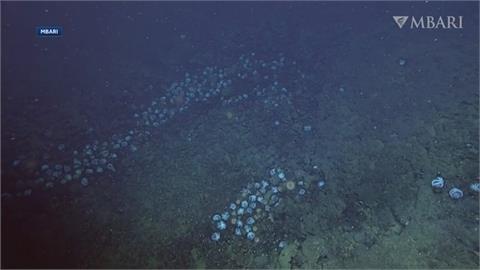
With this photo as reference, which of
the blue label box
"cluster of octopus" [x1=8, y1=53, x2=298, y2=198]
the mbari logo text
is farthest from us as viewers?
the blue label box

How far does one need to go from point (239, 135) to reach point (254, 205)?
1.41 metres

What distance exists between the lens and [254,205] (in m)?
5.34

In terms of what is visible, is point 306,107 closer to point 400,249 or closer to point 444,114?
point 444,114

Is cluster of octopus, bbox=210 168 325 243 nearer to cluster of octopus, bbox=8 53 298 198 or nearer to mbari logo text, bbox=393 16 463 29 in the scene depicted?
cluster of octopus, bbox=8 53 298 198

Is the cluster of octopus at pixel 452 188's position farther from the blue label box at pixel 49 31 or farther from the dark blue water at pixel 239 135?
the blue label box at pixel 49 31

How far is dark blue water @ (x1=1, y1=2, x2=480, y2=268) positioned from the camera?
4.94m

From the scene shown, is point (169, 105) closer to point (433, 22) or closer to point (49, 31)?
point (49, 31)

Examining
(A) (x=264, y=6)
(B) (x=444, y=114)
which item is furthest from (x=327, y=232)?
(A) (x=264, y=6)

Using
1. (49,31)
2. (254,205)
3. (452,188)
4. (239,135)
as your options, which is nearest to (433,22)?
(452,188)

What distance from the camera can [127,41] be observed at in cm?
782

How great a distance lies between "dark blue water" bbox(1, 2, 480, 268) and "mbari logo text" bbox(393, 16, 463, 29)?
3 cm

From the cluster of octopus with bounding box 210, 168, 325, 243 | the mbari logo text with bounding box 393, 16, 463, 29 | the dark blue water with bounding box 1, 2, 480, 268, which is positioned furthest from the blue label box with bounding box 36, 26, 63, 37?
the mbari logo text with bounding box 393, 16, 463, 29

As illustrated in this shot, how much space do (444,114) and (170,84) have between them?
5.03m

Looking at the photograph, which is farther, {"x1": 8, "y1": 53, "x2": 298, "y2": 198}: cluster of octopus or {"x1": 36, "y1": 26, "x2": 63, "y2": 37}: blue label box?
{"x1": 36, "y1": 26, "x2": 63, "y2": 37}: blue label box
